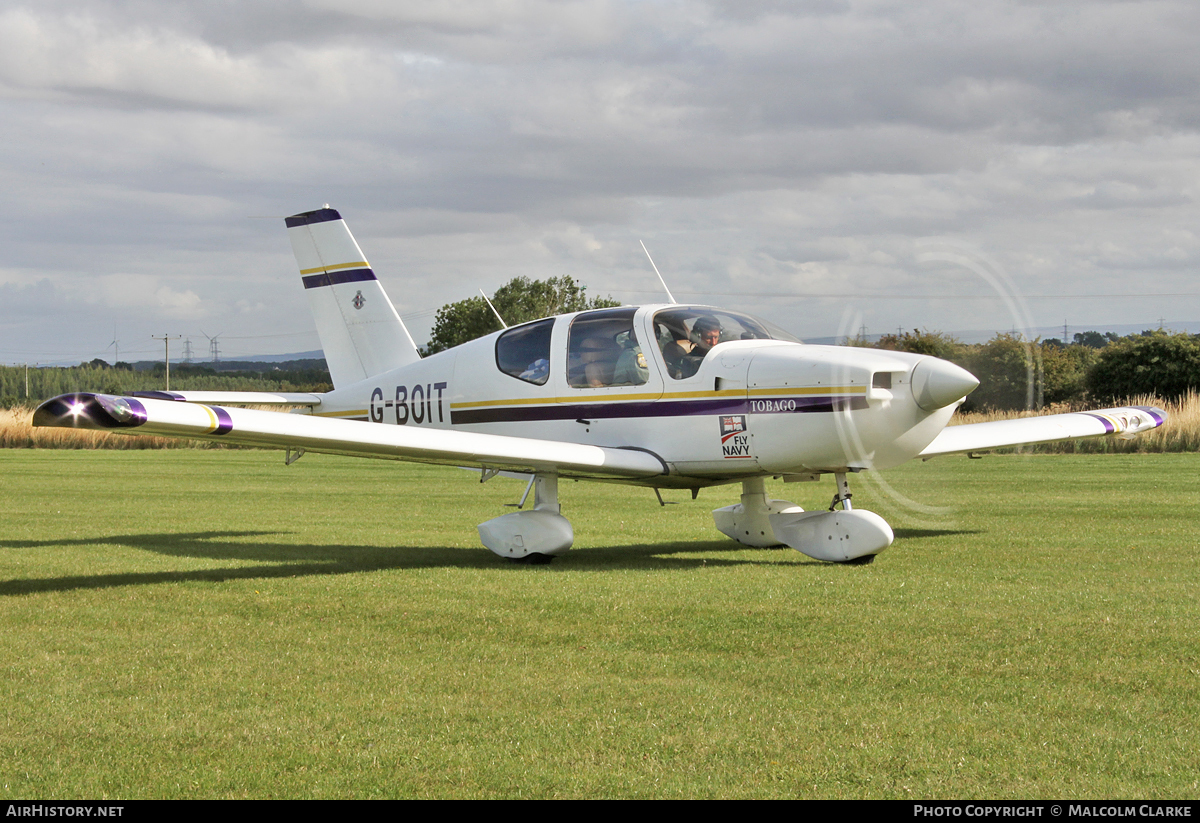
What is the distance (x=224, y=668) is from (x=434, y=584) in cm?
296

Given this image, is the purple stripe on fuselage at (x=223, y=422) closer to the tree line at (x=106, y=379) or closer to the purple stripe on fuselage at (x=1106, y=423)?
the purple stripe on fuselage at (x=1106, y=423)

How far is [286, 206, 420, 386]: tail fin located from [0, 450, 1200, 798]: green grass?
10.5 feet

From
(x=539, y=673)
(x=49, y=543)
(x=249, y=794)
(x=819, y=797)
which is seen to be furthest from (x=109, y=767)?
(x=49, y=543)

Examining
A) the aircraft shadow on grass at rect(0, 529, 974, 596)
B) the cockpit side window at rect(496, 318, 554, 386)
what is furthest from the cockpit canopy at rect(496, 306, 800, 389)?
the aircraft shadow on grass at rect(0, 529, 974, 596)

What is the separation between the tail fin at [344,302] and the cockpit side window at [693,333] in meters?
5.13

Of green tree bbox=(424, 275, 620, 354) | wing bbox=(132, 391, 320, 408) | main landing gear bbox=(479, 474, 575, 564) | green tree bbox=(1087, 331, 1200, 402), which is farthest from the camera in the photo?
green tree bbox=(424, 275, 620, 354)

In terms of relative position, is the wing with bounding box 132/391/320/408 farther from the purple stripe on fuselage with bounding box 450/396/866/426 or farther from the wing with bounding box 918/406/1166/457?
the wing with bounding box 918/406/1166/457

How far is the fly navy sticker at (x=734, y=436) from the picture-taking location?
33.3ft

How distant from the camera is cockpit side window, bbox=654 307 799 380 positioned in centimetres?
1053

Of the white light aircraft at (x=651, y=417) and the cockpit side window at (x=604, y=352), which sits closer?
the white light aircraft at (x=651, y=417)

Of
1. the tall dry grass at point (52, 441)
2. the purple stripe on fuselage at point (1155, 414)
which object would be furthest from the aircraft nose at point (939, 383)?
the tall dry grass at point (52, 441)

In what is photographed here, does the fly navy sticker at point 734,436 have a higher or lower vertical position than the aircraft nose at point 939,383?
lower

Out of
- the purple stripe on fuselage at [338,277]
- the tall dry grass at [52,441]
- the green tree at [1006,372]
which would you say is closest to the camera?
the green tree at [1006,372]

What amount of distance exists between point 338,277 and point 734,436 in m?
7.22
